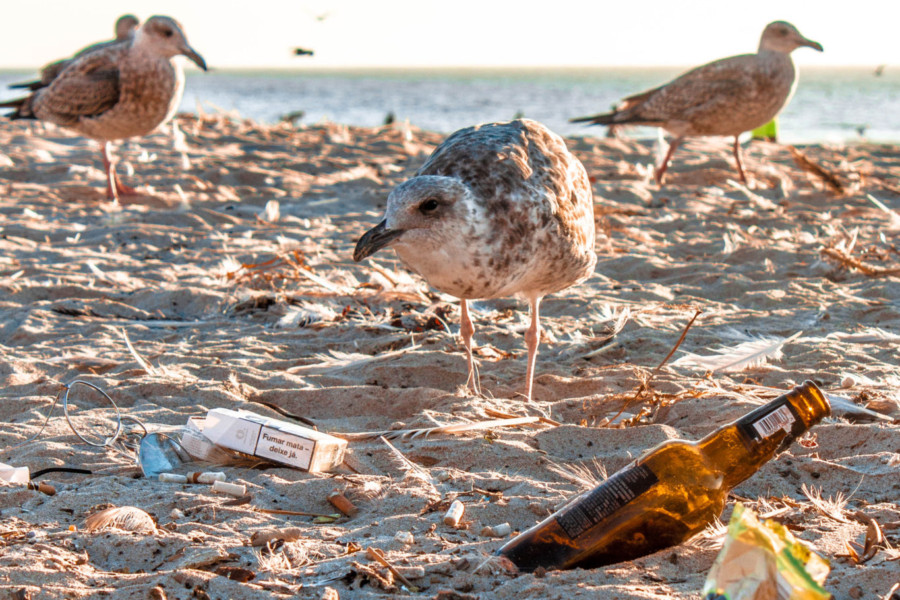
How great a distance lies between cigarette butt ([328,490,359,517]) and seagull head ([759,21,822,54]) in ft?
29.8

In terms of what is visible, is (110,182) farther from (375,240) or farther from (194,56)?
(375,240)

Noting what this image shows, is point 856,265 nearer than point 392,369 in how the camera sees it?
No

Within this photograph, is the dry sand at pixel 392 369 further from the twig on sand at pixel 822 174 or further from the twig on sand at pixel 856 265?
the twig on sand at pixel 822 174

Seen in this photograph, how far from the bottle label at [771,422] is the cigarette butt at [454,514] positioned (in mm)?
859

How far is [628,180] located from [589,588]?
814cm

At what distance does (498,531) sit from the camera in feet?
8.01

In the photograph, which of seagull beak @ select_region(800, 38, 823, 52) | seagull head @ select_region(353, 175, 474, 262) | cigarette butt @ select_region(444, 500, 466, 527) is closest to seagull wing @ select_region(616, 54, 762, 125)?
seagull beak @ select_region(800, 38, 823, 52)

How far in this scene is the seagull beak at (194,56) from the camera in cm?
879

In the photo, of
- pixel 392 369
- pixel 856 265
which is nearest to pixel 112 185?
pixel 392 369

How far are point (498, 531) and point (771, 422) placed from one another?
834 mm

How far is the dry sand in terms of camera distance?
89.4 inches

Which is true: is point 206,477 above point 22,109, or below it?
below

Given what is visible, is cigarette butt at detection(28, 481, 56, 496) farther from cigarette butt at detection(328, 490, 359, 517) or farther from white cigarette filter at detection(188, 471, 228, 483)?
cigarette butt at detection(328, 490, 359, 517)

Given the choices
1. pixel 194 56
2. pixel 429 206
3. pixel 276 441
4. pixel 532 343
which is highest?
pixel 194 56
